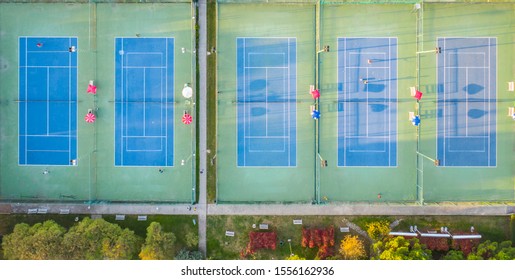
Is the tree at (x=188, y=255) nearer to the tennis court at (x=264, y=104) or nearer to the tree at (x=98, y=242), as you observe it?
the tree at (x=98, y=242)

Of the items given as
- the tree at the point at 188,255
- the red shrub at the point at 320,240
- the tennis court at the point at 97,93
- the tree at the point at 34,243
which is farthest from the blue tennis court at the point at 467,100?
the tree at the point at 34,243

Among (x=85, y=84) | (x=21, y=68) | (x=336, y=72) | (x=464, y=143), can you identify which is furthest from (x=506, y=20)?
(x=21, y=68)

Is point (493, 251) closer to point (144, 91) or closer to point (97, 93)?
point (144, 91)

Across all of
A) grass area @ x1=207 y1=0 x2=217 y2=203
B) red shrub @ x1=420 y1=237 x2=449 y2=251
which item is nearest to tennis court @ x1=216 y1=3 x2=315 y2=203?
grass area @ x1=207 y1=0 x2=217 y2=203

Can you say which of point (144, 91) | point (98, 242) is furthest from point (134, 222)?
point (144, 91)

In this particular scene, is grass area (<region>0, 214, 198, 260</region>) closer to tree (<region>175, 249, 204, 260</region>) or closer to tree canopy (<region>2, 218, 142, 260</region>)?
tree (<region>175, 249, 204, 260</region>)

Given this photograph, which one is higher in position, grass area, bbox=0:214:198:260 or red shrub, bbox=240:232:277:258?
grass area, bbox=0:214:198:260
